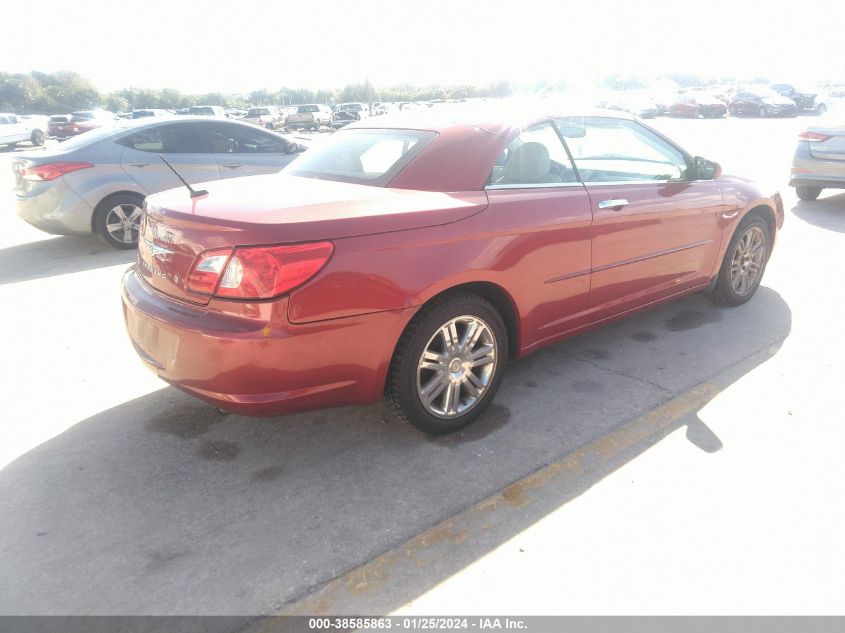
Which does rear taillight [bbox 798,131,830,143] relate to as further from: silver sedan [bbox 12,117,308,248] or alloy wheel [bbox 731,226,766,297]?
silver sedan [bbox 12,117,308,248]

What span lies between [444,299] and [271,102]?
259 ft

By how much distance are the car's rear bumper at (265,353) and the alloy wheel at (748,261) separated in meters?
3.15

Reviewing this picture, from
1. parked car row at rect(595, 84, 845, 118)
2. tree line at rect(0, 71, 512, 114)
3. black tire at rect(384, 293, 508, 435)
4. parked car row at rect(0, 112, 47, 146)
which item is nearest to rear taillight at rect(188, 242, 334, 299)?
black tire at rect(384, 293, 508, 435)

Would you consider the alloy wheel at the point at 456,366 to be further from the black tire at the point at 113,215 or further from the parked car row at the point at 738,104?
the parked car row at the point at 738,104

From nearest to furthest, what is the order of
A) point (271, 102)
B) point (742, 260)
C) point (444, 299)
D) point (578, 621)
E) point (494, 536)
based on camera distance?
point (578, 621) < point (494, 536) < point (444, 299) < point (742, 260) < point (271, 102)

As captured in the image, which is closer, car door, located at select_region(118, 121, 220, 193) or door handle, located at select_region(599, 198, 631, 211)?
door handle, located at select_region(599, 198, 631, 211)

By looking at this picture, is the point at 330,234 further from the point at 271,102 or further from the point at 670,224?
the point at 271,102

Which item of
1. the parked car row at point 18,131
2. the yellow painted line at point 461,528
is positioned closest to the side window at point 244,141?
the yellow painted line at point 461,528

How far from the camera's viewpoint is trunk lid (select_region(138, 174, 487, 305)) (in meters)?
2.46

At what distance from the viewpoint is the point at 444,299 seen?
9.44 feet

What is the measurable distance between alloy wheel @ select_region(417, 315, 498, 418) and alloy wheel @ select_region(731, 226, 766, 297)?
2.54 metres

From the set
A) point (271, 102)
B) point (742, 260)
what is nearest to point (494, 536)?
point (742, 260)

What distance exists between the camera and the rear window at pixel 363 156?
10.3 feet

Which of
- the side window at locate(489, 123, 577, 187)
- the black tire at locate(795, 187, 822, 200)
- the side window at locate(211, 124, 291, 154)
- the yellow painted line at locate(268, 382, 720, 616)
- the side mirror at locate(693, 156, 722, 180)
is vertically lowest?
the yellow painted line at locate(268, 382, 720, 616)
